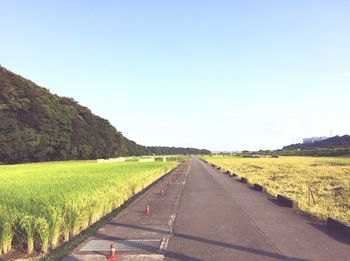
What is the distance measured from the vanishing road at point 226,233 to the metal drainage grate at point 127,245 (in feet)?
0.65

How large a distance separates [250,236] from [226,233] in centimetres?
81

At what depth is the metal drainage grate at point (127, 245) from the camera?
10484 millimetres

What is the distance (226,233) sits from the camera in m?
12.4

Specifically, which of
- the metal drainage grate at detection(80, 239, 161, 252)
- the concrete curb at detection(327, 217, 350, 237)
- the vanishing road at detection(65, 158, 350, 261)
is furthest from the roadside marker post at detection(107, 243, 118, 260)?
the concrete curb at detection(327, 217, 350, 237)

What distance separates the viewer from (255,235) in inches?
474

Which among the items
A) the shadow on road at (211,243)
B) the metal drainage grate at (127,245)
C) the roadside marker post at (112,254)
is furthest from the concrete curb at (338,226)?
the roadside marker post at (112,254)

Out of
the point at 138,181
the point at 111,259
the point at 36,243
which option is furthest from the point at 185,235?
the point at 138,181

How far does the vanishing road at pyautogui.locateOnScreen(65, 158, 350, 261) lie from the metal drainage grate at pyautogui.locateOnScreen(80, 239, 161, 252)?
199 millimetres

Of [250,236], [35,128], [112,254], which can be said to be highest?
[35,128]

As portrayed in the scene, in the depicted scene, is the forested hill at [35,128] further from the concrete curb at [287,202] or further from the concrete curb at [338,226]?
the concrete curb at [338,226]

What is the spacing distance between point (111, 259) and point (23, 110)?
240 feet

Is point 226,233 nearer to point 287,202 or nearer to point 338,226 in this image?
point 338,226

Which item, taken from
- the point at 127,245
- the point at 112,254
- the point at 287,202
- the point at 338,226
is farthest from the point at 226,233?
the point at 287,202

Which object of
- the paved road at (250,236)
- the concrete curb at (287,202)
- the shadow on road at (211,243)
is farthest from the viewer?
the concrete curb at (287,202)
